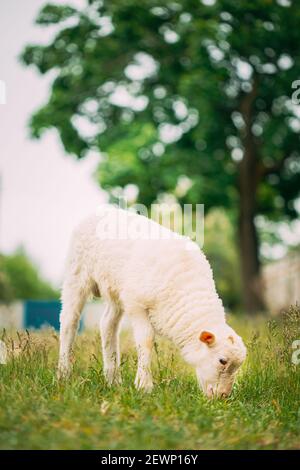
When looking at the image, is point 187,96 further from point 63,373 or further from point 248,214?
point 63,373

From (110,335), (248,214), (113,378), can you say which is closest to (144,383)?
(113,378)

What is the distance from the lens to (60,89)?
20.7 metres

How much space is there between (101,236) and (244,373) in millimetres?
2100

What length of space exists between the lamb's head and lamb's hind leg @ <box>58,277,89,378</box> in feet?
5.32

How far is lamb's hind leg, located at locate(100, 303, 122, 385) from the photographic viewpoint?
24.3 ft

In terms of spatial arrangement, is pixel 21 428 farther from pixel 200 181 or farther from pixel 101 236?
pixel 200 181

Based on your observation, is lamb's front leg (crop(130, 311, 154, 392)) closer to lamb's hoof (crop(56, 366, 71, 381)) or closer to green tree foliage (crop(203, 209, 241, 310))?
lamb's hoof (crop(56, 366, 71, 381))

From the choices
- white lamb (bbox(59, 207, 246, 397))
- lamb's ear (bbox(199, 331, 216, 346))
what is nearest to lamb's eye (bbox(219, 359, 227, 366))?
white lamb (bbox(59, 207, 246, 397))

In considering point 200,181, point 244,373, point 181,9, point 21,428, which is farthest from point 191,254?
point 181,9

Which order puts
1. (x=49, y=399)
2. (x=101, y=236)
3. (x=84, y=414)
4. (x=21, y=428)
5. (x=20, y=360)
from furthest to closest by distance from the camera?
(x=101, y=236)
(x=20, y=360)
(x=49, y=399)
(x=84, y=414)
(x=21, y=428)

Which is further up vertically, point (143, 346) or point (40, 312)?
point (143, 346)

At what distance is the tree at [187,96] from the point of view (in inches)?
734

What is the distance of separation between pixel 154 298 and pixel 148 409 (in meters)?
1.40

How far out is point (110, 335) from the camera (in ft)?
24.7
